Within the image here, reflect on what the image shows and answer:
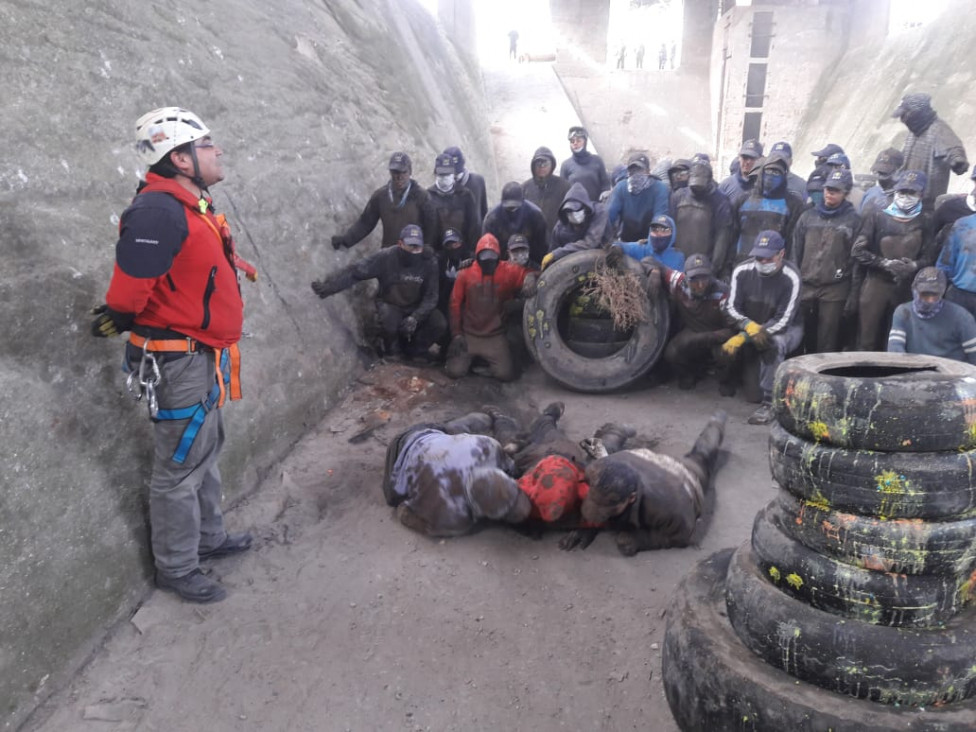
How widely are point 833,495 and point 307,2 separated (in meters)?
8.68

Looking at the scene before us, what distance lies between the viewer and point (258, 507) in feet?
14.8

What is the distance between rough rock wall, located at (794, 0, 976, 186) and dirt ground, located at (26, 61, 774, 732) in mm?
9801

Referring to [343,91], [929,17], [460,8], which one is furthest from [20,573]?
[460,8]

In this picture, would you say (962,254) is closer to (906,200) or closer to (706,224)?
(906,200)

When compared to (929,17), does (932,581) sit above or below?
below

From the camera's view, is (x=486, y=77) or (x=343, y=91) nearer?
(x=343, y=91)

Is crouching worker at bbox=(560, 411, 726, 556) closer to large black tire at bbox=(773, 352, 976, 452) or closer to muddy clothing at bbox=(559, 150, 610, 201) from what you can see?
large black tire at bbox=(773, 352, 976, 452)

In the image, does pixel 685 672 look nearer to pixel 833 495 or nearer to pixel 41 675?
pixel 833 495

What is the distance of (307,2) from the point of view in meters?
8.69

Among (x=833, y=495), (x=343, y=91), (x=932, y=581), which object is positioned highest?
(x=343, y=91)

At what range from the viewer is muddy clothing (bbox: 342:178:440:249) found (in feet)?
22.9

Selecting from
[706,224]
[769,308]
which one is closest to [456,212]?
[706,224]

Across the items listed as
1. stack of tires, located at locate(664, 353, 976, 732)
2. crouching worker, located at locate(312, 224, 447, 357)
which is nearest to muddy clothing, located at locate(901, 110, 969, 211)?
crouching worker, located at locate(312, 224, 447, 357)

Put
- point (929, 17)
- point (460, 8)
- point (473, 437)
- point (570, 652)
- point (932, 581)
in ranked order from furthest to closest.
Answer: point (460, 8) < point (929, 17) < point (473, 437) < point (570, 652) < point (932, 581)
